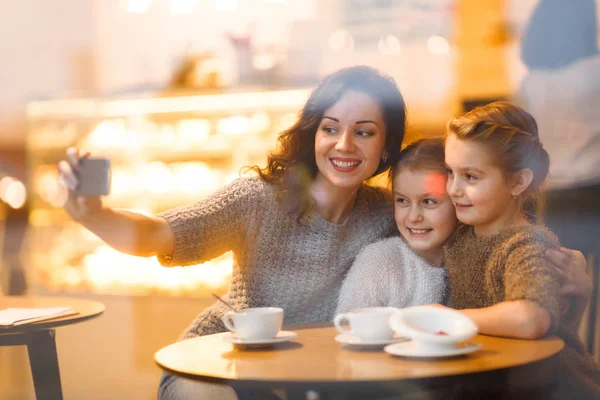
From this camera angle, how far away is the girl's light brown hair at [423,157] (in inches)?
61.6

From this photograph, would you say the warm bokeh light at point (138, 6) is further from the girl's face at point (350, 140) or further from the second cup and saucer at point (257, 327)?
the second cup and saucer at point (257, 327)

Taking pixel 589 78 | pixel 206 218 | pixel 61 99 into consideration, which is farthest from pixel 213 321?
pixel 589 78

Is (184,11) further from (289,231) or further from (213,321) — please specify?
(213,321)

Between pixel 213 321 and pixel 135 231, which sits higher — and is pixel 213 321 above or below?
below

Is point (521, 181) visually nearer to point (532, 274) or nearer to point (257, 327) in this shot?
point (532, 274)

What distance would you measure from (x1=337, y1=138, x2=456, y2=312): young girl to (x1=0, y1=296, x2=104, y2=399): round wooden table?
23.5 inches

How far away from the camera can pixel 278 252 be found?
5.39ft

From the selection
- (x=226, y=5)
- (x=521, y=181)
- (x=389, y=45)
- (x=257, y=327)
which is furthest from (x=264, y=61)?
(x=257, y=327)

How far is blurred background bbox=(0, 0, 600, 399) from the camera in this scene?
1696 mm

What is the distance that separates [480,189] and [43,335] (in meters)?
1.00

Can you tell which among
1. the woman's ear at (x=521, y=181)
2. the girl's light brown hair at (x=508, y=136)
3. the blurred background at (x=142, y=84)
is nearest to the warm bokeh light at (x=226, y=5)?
the blurred background at (x=142, y=84)

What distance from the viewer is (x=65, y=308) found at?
5.36 feet

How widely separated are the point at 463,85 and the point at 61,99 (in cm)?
99

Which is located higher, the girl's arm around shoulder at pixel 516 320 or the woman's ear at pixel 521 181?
the woman's ear at pixel 521 181
